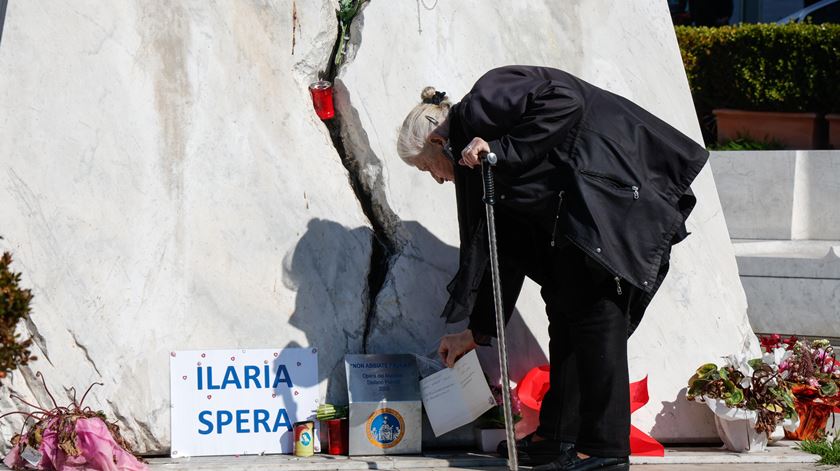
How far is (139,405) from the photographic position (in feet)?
13.3

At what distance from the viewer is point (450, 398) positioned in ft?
13.7

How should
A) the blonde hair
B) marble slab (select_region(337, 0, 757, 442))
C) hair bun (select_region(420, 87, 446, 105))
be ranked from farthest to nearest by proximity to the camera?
marble slab (select_region(337, 0, 757, 442)) → hair bun (select_region(420, 87, 446, 105)) → the blonde hair

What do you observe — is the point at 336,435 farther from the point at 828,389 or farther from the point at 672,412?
the point at 828,389

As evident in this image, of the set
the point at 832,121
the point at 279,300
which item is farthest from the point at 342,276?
the point at 832,121

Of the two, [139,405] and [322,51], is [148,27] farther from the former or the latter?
[139,405]

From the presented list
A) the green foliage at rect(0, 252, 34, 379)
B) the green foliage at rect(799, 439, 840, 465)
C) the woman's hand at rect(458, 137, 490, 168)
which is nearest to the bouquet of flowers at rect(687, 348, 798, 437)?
the green foliage at rect(799, 439, 840, 465)

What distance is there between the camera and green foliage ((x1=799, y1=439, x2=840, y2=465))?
13.7ft

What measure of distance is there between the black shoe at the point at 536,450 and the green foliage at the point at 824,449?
0.98m

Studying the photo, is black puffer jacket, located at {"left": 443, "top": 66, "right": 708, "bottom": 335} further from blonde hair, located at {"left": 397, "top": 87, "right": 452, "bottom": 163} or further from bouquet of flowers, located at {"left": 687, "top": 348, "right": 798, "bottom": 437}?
bouquet of flowers, located at {"left": 687, "top": 348, "right": 798, "bottom": 437}

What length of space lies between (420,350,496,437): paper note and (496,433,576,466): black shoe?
176 millimetres

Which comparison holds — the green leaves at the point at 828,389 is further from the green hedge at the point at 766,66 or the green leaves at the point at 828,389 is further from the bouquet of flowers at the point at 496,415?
the green hedge at the point at 766,66

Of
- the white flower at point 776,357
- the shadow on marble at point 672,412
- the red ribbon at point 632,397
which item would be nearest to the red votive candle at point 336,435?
the red ribbon at point 632,397

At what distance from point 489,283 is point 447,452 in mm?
697

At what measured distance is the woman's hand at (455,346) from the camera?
413cm
